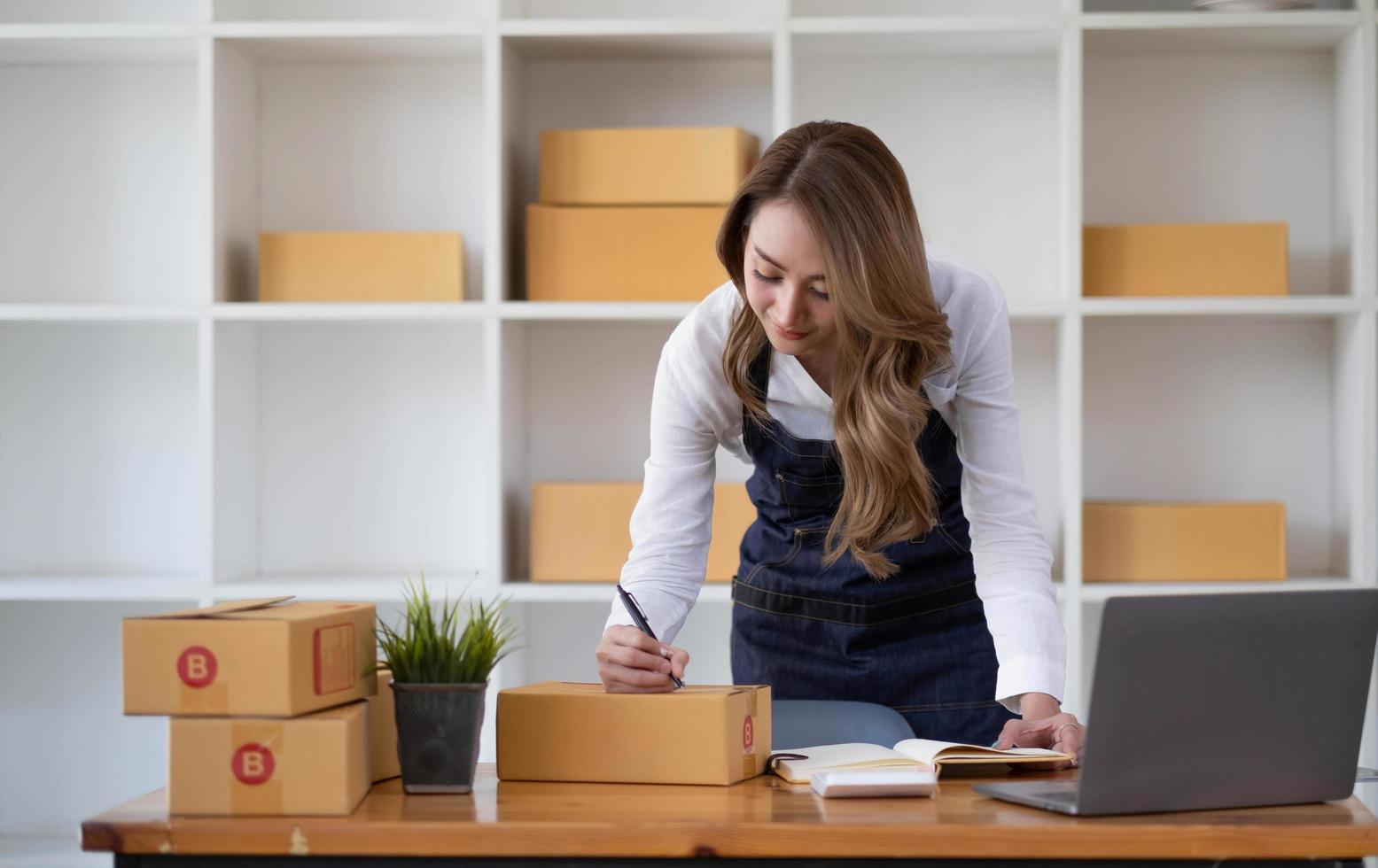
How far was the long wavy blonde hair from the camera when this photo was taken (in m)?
1.46

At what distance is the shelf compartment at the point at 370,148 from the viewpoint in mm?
2869

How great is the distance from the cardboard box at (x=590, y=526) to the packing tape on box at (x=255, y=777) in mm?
1472

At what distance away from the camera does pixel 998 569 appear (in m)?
1.71

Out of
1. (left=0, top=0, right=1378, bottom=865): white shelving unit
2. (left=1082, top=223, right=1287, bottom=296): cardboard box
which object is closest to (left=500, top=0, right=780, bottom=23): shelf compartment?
(left=0, top=0, right=1378, bottom=865): white shelving unit

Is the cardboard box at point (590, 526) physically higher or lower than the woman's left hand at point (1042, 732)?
higher

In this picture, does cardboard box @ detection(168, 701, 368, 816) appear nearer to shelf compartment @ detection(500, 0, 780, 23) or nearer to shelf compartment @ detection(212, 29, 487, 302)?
shelf compartment @ detection(212, 29, 487, 302)

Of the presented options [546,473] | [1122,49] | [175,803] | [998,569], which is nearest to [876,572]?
[998,569]

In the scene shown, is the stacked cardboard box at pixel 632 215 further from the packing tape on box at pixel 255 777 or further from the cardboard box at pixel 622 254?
the packing tape on box at pixel 255 777

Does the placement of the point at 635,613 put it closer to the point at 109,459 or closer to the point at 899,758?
the point at 899,758

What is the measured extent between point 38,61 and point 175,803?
2294 millimetres

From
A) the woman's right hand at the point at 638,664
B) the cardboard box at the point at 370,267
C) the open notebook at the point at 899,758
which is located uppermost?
the cardboard box at the point at 370,267

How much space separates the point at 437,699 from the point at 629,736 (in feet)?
0.61

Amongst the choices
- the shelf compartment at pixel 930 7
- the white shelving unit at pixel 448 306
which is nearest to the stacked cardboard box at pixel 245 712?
the white shelving unit at pixel 448 306

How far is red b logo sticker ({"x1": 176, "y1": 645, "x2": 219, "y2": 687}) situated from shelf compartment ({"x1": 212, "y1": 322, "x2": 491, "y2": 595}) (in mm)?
1738
